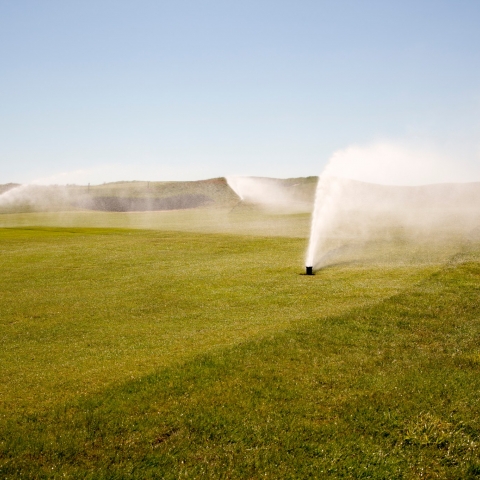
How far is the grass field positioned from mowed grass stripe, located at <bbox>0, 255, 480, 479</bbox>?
1.3 inches

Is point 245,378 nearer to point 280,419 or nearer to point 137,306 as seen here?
point 280,419

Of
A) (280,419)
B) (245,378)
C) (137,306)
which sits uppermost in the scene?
(137,306)

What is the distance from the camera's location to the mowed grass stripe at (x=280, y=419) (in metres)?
7.27

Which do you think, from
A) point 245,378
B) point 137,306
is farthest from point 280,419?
point 137,306

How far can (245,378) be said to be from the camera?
10289mm

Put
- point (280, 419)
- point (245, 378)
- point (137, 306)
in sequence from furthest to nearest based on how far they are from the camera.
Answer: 1. point (137, 306)
2. point (245, 378)
3. point (280, 419)

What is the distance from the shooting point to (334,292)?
18750 mm

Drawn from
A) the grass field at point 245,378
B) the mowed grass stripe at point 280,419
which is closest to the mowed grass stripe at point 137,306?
the grass field at point 245,378

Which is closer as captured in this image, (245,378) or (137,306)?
(245,378)

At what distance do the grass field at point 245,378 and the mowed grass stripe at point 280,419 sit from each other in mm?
32

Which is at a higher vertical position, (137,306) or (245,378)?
(137,306)

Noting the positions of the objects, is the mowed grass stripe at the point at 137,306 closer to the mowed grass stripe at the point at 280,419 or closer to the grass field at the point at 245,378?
the grass field at the point at 245,378

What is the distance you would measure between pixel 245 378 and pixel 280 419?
1.91m

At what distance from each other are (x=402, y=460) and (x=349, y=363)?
371 centimetres
